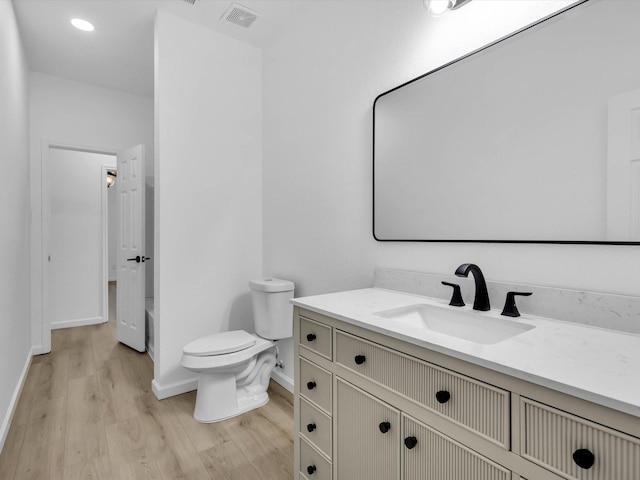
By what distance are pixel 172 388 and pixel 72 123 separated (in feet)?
9.44

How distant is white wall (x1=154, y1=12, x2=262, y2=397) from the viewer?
8.07ft

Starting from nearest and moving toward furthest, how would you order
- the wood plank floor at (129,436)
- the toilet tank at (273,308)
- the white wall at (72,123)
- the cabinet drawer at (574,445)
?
the cabinet drawer at (574,445), the wood plank floor at (129,436), the toilet tank at (273,308), the white wall at (72,123)

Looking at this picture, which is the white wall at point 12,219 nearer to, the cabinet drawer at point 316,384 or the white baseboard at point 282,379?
the white baseboard at point 282,379

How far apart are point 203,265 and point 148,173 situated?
1836mm

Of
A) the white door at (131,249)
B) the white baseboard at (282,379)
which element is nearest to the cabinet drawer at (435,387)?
the white baseboard at (282,379)

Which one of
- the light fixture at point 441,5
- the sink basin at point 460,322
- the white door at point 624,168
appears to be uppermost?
the light fixture at point 441,5

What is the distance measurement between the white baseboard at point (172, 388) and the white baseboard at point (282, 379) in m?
0.59

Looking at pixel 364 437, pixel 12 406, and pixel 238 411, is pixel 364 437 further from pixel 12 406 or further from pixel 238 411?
pixel 12 406

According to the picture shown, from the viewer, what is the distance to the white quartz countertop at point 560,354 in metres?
0.65

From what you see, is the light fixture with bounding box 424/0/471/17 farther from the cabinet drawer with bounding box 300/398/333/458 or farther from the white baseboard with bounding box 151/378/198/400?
the white baseboard with bounding box 151/378/198/400

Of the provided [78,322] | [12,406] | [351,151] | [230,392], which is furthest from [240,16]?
[78,322]

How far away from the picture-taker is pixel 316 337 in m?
1.39

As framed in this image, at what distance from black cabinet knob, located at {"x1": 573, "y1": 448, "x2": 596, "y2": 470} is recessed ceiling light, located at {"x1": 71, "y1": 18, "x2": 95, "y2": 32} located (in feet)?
11.7

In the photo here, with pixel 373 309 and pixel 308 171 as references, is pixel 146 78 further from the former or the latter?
pixel 373 309
